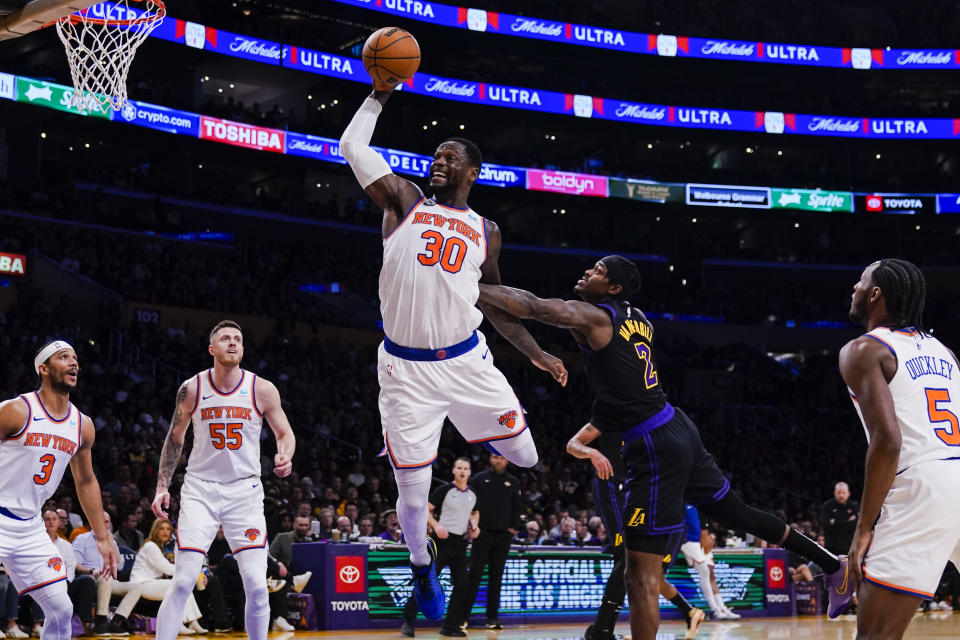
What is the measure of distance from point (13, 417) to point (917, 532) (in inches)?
220

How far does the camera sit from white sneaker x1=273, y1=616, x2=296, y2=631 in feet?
40.5

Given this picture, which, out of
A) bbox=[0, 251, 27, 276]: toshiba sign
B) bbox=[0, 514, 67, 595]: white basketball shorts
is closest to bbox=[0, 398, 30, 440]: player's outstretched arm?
bbox=[0, 514, 67, 595]: white basketball shorts

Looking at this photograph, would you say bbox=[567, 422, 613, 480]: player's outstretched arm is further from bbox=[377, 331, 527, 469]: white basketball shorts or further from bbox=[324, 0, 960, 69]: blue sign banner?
bbox=[324, 0, 960, 69]: blue sign banner

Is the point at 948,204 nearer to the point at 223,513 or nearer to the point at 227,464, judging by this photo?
the point at 227,464

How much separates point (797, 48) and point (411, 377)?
3518cm

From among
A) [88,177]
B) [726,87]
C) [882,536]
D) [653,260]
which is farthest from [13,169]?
[882,536]

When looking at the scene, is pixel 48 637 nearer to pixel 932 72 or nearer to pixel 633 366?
pixel 633 366

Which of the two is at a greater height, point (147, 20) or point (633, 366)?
point (147, 20)

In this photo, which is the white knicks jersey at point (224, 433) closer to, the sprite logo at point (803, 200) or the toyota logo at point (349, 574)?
the toyota logo at point (349, 574)

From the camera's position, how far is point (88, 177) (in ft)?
94.7

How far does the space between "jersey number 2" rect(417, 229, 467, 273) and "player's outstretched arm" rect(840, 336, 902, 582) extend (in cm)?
243

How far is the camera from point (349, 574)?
1295 centimetres

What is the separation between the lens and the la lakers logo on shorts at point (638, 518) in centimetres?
662

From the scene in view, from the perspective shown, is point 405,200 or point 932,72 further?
point 932,72
